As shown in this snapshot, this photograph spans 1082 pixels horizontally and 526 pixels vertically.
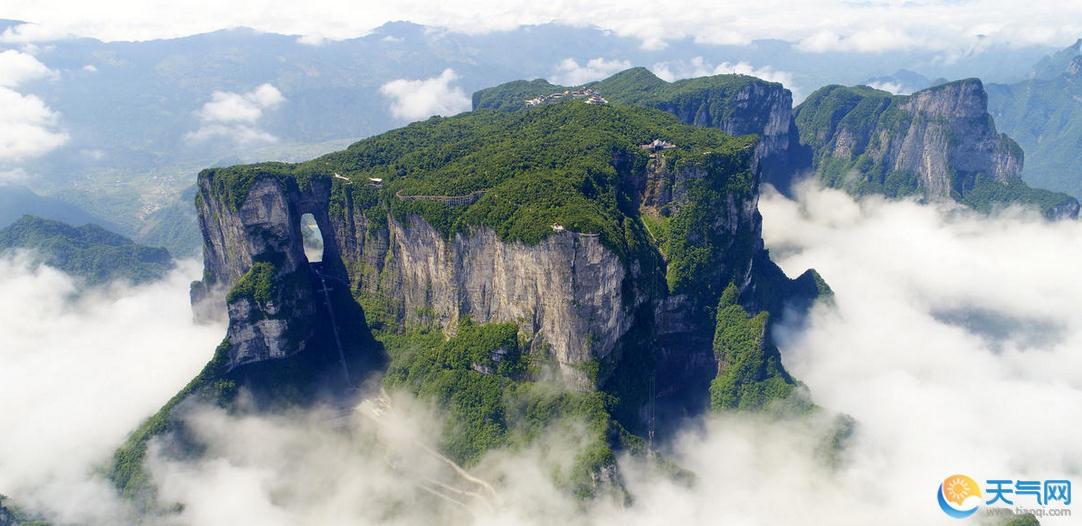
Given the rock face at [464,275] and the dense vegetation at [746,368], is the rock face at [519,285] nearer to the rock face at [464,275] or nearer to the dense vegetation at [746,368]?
the rock face at [464,275]

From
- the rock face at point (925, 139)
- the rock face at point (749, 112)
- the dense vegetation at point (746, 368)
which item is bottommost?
the dense vegetation at point (746, 368)

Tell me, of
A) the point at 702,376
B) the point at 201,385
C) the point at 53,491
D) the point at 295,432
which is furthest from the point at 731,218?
the point at 53,491

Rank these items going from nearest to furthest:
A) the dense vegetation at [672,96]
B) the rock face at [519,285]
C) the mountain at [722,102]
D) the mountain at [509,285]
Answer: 1. the rock face at [519,285]
2. the mountain at [509,285]
3. the dense vegetation at [672,96]
4. the mountain at [722,102]

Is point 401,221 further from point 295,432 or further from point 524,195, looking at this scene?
point 295,432

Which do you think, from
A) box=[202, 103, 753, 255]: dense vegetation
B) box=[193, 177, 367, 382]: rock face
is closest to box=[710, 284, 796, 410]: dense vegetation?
box=[202, 103, 753, 255]: dense vegetation

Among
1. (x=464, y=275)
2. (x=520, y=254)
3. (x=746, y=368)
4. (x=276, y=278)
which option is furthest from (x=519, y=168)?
(x=746, y=368)

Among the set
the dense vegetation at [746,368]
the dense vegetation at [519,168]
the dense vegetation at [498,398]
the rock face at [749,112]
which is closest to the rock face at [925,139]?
the rock face at [749,112]
